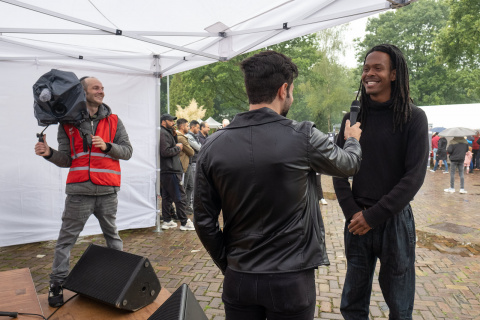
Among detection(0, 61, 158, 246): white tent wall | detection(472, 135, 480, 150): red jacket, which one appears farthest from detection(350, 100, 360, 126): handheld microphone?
detection(472, 135, 480, 150): red jacket

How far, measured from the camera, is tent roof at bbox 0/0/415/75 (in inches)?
136

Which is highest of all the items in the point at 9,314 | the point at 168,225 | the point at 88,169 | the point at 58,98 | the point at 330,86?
the point at 330,86

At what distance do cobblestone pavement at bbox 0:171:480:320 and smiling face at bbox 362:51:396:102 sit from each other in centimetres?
222

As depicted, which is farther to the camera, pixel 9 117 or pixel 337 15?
pixel 9 117

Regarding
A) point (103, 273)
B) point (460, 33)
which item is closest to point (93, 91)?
point (103, 273)

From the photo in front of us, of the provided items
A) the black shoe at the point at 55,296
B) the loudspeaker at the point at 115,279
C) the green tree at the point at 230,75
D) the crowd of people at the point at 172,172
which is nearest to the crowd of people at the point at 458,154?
the crowd of people at the point at 172,172

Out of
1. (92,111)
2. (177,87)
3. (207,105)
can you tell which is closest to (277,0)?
(92,111)

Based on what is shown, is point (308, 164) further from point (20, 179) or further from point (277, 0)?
point (20, 179)

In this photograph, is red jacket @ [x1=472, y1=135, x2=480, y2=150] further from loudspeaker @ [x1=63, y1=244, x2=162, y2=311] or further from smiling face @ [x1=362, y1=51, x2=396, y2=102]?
loudspeaker @ [x1=63, y1=244, x2=162, y2=311]

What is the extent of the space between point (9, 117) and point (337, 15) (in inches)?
190

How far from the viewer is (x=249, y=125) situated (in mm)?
1637

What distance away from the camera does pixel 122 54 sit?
538 cm

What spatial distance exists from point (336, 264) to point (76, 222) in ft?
11.0

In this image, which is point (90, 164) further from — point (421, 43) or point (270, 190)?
point (421, 43)
